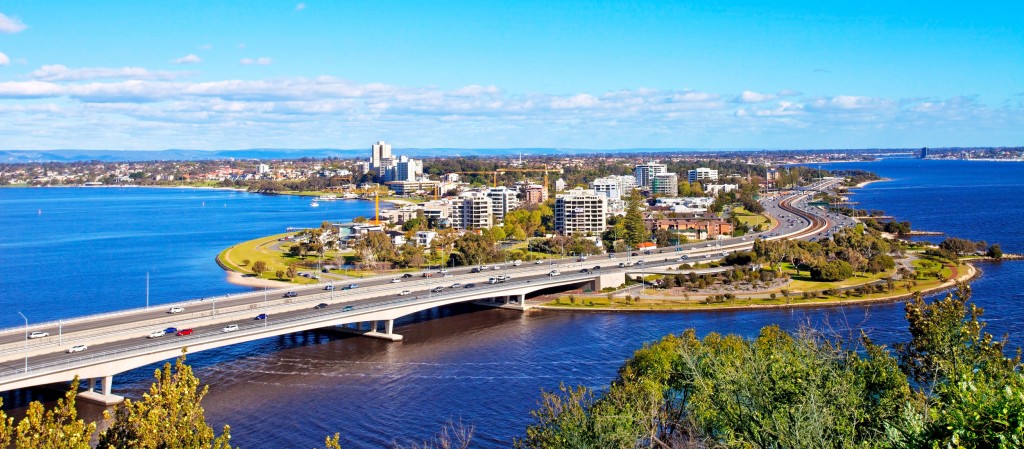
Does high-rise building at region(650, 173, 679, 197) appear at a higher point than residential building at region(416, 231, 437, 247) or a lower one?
higher

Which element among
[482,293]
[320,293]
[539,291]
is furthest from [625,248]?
[320,293]

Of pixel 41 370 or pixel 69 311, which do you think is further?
pixel 69 311

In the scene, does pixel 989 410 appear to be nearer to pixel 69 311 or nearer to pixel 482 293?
pixel 482 293

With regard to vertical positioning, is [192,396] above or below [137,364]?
above

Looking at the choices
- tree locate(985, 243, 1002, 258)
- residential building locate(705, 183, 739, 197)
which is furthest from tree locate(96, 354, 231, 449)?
residential building locate(705, 183, 739, 197)

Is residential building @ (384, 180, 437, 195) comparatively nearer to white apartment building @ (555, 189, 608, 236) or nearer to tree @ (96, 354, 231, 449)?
white apartment building @ (555, 189, 608, 236)

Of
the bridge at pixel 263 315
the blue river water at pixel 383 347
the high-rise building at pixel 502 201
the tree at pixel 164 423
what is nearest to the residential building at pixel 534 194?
the high-rise building at pixel 502 201
